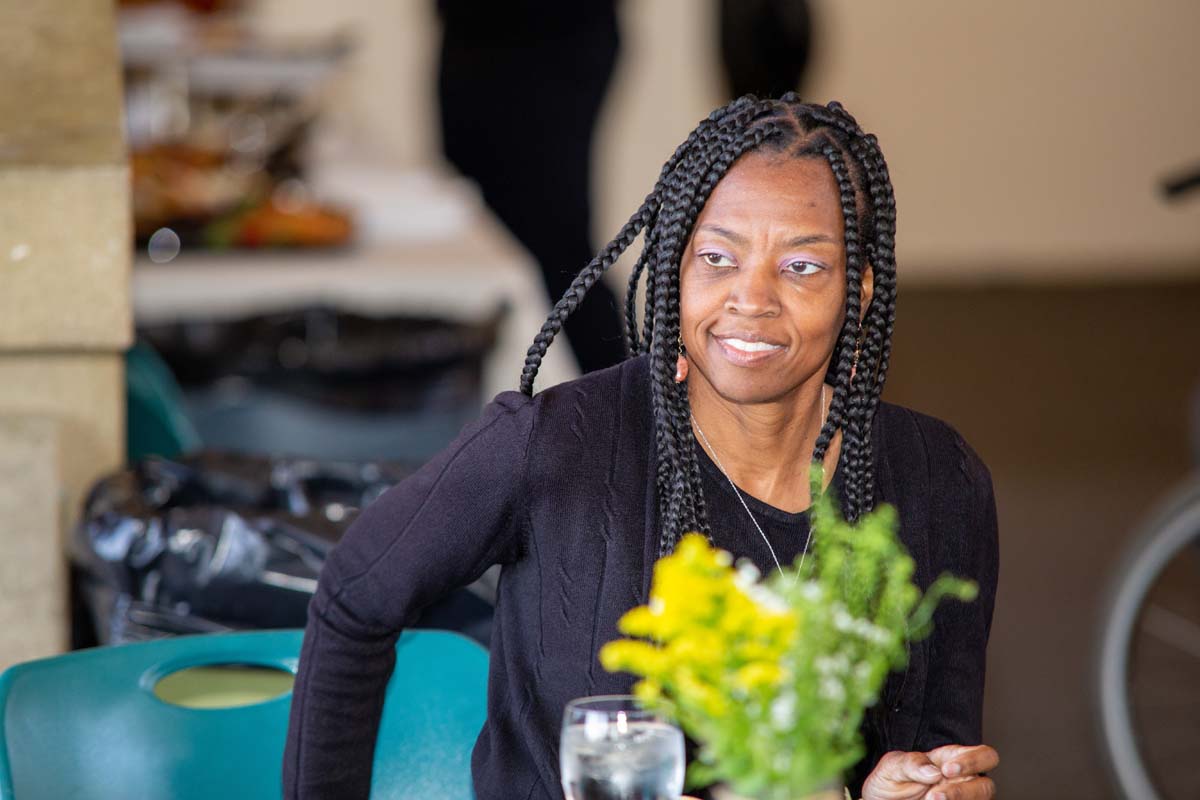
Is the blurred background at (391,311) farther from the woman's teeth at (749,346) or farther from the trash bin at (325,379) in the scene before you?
the woman's teeth at (749,346)

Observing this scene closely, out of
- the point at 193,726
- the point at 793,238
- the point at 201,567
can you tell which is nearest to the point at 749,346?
the point at 793,238

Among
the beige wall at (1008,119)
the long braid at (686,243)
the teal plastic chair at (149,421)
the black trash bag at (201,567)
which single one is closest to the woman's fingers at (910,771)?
the long braid at (686,243)

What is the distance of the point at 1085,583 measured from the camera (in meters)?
4.14

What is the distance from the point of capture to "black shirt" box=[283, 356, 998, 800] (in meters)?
1.34

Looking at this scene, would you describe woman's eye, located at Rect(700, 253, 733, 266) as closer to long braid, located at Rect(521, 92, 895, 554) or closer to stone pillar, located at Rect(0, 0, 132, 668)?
long braid, located at Rect(521, 92, 895, 554)

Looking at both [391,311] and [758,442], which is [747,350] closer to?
[758,442]

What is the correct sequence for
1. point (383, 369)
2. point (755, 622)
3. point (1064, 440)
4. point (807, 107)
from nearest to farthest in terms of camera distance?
point (755, 622) < point (807, 107) < point (383, 369) < point (1064, 440)

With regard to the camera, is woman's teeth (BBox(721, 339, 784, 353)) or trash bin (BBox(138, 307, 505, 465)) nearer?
woman's teeth (BBox(721, 339, 784, 353))

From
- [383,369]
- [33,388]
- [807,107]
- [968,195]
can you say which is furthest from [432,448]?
[968,195]

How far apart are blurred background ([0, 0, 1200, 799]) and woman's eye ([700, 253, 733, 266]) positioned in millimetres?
358

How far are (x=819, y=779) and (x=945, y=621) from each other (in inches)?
26.2

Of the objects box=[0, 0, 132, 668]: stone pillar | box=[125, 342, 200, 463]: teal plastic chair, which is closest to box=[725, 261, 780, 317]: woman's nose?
box=[0, 0, 132, 668]: stone pillar

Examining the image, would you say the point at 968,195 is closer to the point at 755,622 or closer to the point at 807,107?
the point at 807,107

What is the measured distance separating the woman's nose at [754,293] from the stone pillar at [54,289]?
1.03 m
